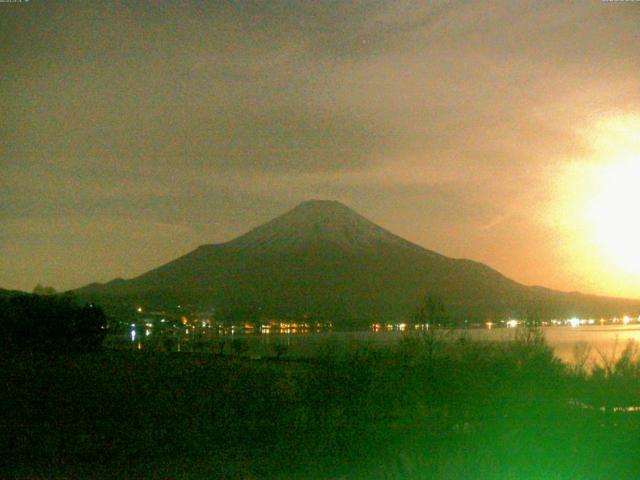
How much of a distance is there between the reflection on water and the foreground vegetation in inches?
107

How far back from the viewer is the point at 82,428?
15.7 m

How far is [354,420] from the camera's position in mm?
16047

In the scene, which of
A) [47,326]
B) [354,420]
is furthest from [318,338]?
[354,420]

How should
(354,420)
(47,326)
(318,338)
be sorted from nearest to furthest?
1. (354,420)
2. (47,326)
3. (318,338)

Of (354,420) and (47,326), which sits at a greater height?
(47,326)

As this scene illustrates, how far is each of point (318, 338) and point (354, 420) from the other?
206ft

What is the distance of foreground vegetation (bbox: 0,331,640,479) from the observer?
12.5m

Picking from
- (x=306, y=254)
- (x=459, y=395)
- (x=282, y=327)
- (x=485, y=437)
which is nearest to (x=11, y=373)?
(x=459, y=395)

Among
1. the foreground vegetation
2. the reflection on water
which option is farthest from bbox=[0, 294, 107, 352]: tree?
the foreground vegetation

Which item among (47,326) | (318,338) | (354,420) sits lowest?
(354,420)

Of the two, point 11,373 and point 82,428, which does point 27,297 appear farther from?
point 82,428

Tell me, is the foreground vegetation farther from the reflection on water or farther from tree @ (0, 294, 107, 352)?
tree @ (0, 294, 107, 352)

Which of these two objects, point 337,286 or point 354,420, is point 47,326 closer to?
point 354,420

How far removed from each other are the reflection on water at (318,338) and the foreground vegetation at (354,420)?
8.90ft
